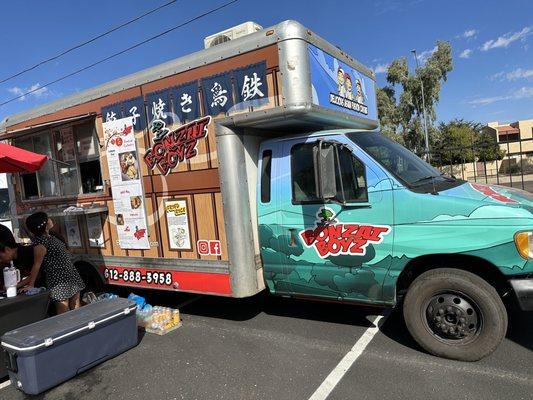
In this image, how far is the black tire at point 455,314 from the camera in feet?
12.0

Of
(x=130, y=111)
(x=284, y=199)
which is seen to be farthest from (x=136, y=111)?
(x=284, y=199)

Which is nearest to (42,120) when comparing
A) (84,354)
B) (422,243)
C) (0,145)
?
(0,145)

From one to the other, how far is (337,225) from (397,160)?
2.97 feet

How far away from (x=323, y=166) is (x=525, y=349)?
7.99 feet

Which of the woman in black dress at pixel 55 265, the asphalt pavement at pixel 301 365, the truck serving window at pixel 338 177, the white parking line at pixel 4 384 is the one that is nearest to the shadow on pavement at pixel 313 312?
the asphalt pavement at pixel 301 365

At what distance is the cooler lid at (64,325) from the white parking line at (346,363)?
2.19m

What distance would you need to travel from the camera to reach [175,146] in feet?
16.5

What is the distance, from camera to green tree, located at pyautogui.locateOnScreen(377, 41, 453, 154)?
3516cm

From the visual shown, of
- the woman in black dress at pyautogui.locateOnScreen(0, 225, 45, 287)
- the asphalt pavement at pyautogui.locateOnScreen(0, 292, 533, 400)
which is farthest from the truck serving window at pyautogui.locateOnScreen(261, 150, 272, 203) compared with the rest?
the woman in black dress at pyautogui.locateOnScreen(0, 225, 45, 287)

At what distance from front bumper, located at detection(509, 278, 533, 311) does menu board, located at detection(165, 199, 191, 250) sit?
10.8 feet

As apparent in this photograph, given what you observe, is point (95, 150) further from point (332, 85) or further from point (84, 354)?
point (332, 85)

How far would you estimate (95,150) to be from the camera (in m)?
5.93

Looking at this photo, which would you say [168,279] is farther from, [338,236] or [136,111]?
[338,236]

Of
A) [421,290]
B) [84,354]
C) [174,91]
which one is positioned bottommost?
[84,354]
